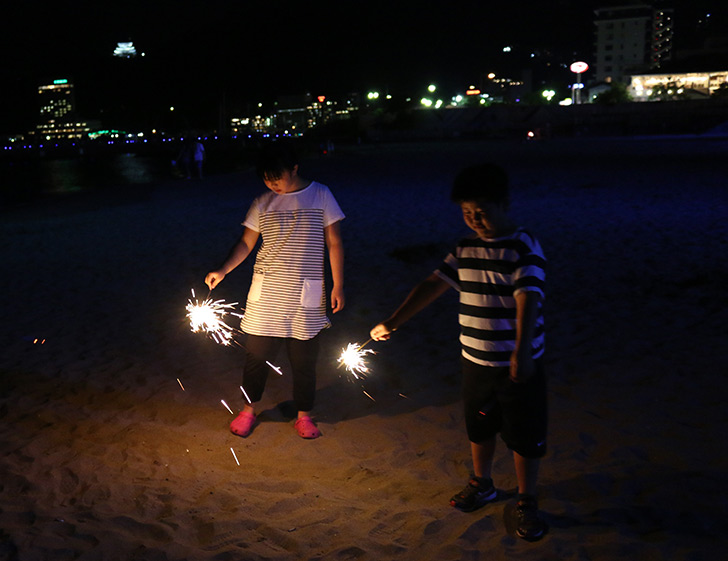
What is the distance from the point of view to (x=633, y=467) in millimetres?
3656

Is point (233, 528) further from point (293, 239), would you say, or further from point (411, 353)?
point (411, 353)

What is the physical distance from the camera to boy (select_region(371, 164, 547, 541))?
9.09ft

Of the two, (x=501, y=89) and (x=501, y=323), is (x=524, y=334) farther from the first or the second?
(x=501, y=89)

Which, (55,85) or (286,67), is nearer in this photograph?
(286,67)

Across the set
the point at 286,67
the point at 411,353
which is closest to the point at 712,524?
the point at 411,353

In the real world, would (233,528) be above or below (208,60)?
below

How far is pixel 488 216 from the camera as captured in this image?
2.86 metres

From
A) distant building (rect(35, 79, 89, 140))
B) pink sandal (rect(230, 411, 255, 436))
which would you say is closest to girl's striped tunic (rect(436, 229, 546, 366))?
pink sandal (rect(230, 411, 255, 436))

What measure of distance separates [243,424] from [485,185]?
2556 mm

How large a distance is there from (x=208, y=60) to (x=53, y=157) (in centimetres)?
Answer: 2480

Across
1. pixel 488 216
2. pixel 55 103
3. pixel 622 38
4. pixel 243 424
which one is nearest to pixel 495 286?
pixel 488 216

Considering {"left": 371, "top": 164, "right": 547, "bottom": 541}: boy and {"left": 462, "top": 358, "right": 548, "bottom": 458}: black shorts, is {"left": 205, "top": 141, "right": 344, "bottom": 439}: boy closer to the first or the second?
{"left": 371, "top": 164, "right": 547, "bottom": 541}: boy

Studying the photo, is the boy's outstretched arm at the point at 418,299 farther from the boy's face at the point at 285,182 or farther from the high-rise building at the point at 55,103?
the high-rise building at the point at 55,103

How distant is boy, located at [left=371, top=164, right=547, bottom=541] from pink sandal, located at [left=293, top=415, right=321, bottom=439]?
Answer: 146cm
